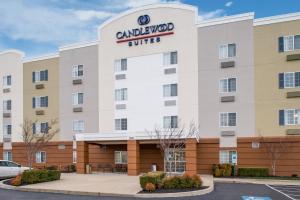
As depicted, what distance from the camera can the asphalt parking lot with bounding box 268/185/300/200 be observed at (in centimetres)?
2008

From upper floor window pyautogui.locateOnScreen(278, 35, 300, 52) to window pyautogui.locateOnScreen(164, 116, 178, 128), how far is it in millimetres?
10321

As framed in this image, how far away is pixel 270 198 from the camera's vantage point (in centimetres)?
1952

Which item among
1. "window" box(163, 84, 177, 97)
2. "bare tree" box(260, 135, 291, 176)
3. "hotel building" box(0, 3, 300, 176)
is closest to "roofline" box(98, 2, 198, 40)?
"hotel building" box(0, 3, 300, 176)

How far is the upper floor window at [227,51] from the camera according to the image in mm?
33281

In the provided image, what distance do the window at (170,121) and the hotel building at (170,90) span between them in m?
0.09

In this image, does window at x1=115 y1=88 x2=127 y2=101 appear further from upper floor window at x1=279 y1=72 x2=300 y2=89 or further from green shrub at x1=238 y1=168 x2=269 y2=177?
upper floor window at x1=279 y1=72 x2=300 y2=89

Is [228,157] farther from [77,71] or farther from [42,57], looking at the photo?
[42,57]

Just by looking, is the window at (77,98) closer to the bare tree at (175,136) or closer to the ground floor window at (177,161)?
the bare tree at (175,136)

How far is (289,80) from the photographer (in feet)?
102

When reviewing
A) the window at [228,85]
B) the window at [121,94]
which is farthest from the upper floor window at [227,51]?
the window at [121,94]

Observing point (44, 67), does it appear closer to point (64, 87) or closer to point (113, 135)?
point (64, 87)

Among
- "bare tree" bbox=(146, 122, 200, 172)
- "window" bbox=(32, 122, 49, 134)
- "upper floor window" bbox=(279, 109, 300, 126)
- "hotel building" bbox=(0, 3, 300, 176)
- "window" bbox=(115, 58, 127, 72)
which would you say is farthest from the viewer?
"window" bbox=(32, 122, 49, 134)

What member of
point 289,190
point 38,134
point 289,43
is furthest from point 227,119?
point 38,134

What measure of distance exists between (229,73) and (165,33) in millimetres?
6860
